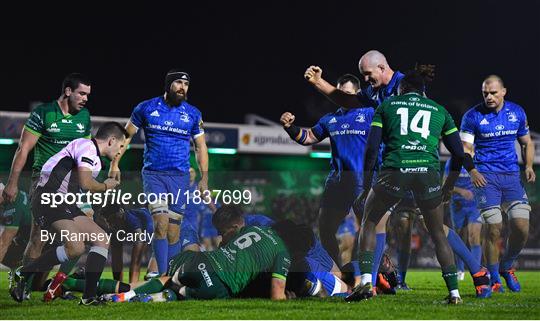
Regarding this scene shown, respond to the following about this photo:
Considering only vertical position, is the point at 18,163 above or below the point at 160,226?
above

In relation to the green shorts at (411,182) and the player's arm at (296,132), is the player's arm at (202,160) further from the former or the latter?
the green shorts at (411,182)

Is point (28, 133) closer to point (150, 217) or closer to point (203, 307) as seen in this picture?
point (150, 217)

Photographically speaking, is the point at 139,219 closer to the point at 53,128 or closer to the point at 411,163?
the point at 53,128

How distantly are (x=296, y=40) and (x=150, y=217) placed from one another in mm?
15240

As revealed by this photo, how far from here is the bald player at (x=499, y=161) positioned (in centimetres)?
908

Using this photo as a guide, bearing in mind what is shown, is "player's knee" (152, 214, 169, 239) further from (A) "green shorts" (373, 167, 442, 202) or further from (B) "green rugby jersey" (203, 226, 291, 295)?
(A) "green shorts" (373, 167, 442, 202)

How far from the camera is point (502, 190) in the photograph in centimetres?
927

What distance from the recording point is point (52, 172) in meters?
6.68

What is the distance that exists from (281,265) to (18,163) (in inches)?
117

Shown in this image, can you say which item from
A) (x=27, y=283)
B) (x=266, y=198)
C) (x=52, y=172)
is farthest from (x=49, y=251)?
(x=266, y=198)

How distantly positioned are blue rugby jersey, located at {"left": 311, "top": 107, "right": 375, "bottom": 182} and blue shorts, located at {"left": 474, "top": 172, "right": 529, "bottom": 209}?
1664mm

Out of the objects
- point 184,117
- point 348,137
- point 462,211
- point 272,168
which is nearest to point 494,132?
point 348,137

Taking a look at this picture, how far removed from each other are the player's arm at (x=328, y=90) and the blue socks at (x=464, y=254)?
1.46 metres

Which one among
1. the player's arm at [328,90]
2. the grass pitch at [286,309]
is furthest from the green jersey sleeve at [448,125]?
the grass pitch at [286,309]
